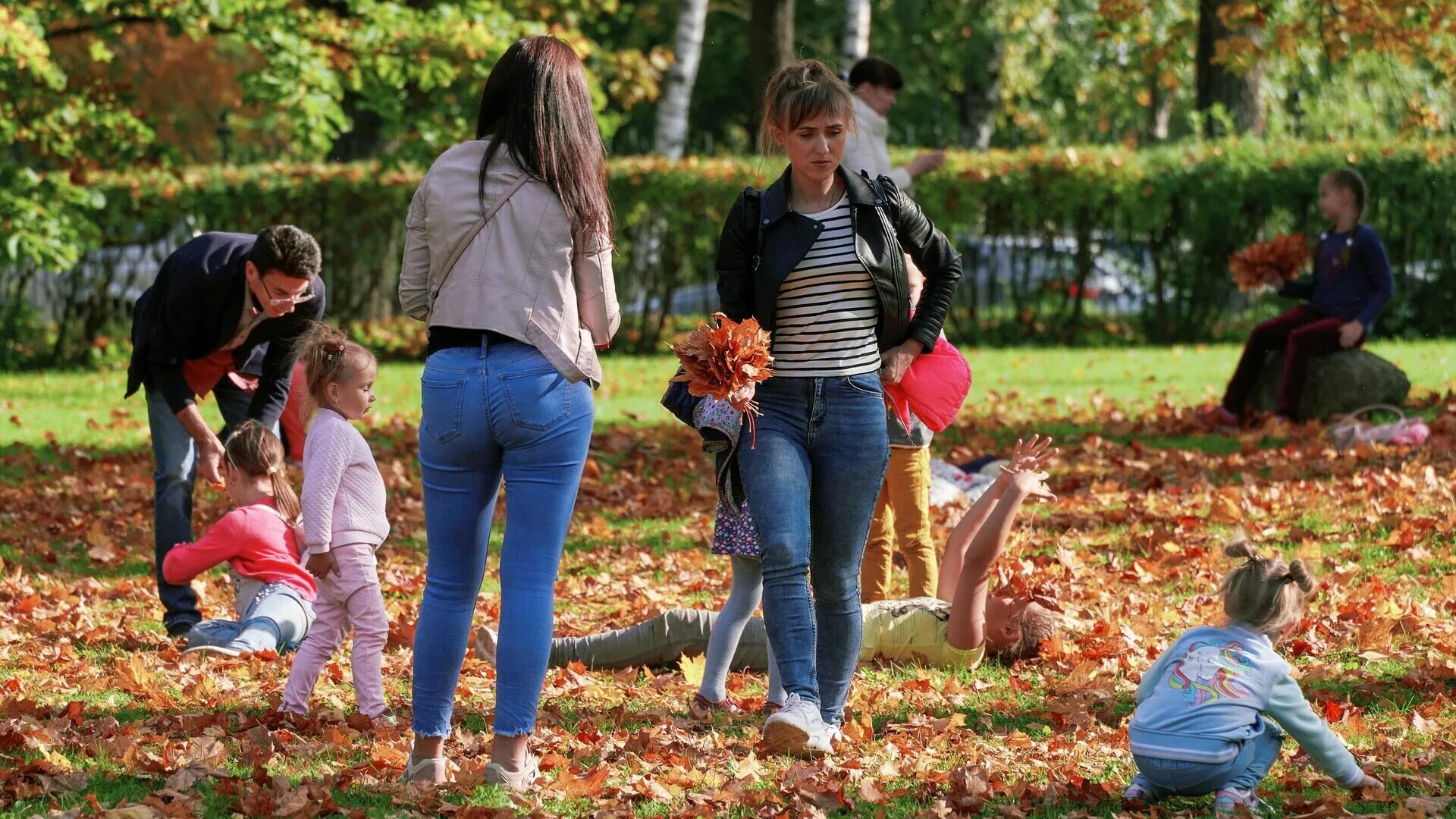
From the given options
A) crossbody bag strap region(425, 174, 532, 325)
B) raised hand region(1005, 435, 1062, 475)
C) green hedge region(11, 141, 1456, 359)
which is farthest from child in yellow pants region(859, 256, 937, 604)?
green hedge region(11, 141, 1456, 359)

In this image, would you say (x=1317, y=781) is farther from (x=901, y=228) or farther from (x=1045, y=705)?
(x=901, y=228)

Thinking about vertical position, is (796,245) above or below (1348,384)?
above

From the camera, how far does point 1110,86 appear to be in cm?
3453

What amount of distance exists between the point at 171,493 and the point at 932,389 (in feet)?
11.0

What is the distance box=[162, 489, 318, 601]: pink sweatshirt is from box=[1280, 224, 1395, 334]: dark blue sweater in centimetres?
731

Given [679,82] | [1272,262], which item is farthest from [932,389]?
[679,82]

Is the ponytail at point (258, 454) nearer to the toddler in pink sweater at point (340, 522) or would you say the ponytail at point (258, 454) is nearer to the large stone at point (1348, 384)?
the toddler in pink sweater at point (340, 522)

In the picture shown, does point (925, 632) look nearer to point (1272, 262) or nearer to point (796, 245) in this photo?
point (796, 245)

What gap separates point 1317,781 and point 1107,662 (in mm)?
1373

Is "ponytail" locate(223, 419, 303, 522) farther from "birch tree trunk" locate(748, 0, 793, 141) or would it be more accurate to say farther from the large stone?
"birch tree trunk" locate(748, 0, 793, 141)

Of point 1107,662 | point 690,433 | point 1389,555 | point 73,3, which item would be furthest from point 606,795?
point 73,3

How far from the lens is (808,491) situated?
4539mm

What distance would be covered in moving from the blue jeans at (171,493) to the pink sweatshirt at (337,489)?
162cm

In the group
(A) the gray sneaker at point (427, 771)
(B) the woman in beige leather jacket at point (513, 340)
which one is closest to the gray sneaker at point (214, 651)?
(A) the gray sneaker at point (427, 771)
